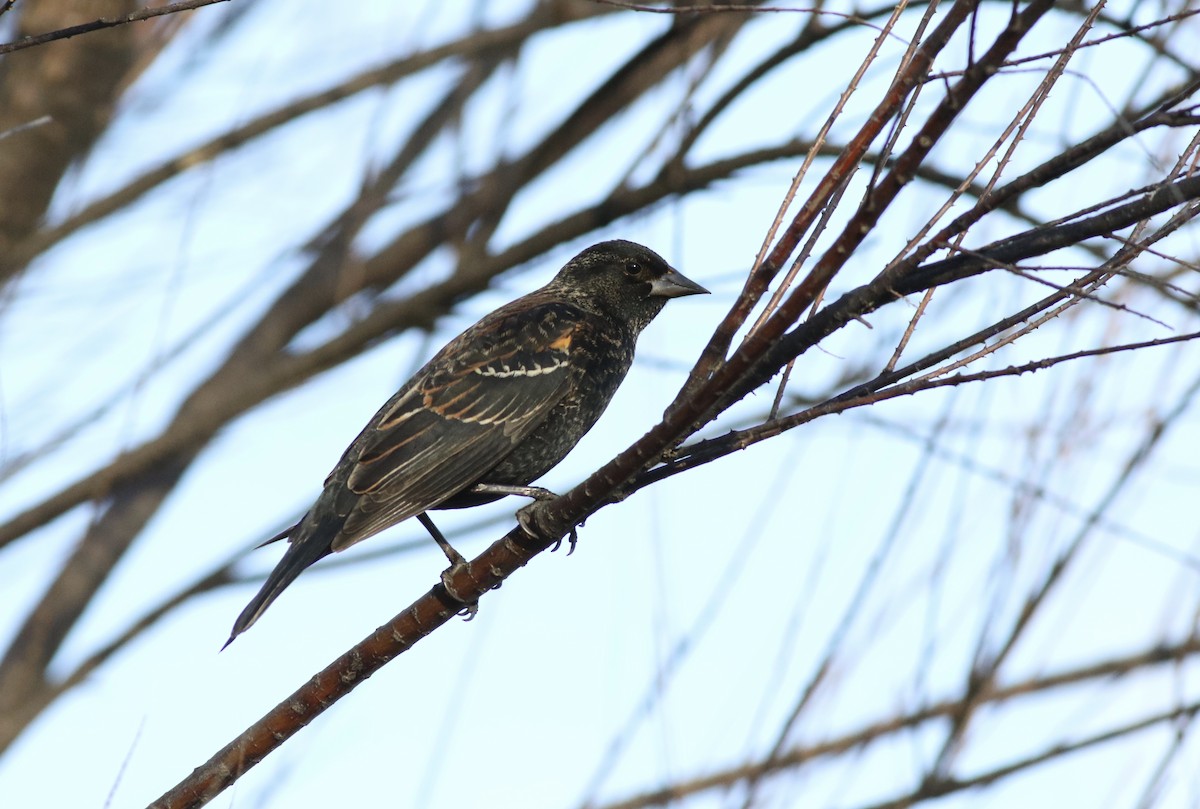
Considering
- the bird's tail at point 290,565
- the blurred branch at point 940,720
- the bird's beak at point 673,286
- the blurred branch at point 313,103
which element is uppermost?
the blurred branch at point 313,103

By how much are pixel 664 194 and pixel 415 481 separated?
7.84 ft

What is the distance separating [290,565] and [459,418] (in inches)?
30.5

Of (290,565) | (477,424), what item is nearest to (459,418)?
(477,424)

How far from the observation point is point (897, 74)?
2.44 meters

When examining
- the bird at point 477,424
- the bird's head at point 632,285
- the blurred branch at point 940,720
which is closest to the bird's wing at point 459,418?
the bird at point 477,424

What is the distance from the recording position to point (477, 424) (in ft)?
14.8

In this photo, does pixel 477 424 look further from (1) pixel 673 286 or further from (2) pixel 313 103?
(2) pixel 313 103

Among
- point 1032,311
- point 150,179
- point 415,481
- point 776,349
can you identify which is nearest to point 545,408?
point 415,481

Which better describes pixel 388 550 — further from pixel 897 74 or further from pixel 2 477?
pixel 897 74

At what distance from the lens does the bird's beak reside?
5301mm

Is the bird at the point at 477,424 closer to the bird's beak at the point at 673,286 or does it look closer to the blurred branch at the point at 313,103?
the bird's beak at the point at 673,286

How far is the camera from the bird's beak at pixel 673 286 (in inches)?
209

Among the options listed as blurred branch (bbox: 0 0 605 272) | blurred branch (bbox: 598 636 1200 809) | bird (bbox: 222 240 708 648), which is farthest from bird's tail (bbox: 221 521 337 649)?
blurred branch (bbox: 0 0 605 272)

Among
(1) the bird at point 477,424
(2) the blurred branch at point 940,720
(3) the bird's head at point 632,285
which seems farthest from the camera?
(3) the bird's head at point 632,285
